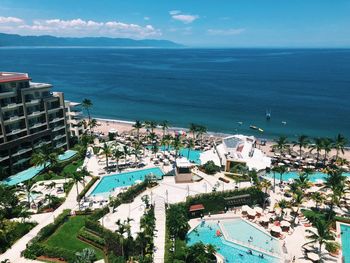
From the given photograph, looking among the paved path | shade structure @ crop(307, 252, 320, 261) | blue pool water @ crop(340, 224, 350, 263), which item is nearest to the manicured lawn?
the paved path

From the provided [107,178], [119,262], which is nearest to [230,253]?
[119,262]

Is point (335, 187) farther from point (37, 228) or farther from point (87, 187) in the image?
point (37, 228)

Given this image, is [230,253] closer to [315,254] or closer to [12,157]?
[315,254]

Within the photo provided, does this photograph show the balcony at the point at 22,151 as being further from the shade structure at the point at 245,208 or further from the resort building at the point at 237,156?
the shade structure at the point at 245,208

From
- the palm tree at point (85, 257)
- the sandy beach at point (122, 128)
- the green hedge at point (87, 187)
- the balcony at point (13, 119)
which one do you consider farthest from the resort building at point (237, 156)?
the balcony at point (13, 119)

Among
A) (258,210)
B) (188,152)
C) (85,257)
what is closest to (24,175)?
(85,257)
